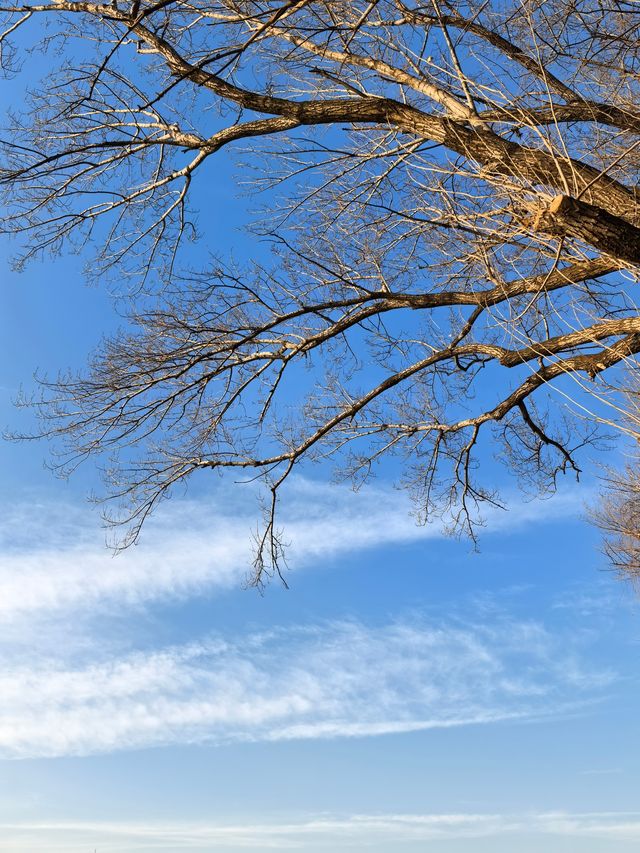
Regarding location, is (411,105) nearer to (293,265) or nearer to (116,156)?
(293,265)

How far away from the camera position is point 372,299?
23.4 ft

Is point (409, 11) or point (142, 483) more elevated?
point (409, 11)

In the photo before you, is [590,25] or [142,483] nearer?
[590,25]

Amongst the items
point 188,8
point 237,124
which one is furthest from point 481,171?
point 188,8

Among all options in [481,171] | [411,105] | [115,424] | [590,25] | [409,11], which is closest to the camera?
[481,171]

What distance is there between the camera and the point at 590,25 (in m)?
6.82

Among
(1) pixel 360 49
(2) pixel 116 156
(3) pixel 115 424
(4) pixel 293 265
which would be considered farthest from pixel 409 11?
(3) pixel 115 424

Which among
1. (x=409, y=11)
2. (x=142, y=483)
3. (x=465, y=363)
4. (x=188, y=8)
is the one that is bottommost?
(x=142, y=483)

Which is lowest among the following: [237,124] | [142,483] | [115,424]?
[142,483]

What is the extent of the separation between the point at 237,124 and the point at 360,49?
1.46 meters

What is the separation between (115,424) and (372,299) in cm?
260

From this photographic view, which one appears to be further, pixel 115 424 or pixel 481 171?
pixel 115 424

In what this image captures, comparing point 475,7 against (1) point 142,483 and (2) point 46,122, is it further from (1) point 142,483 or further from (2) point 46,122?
(1) point 142,483

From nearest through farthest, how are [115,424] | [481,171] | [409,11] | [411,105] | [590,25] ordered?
[481,171]
[411,105]
[409,11]
[590,25]
[115,424]
